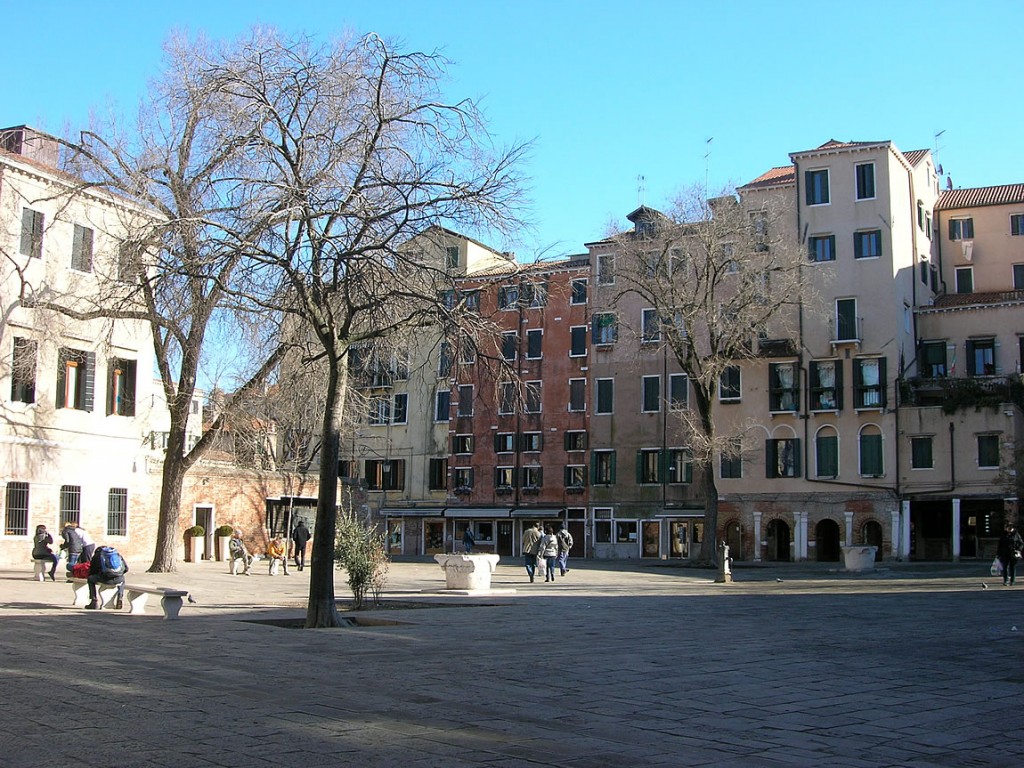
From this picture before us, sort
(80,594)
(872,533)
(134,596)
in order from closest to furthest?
(134,596) → (80,594) → (872,533)

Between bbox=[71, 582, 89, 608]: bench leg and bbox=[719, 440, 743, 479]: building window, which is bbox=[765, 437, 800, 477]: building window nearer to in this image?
bbox=[719, 440, 743, 479]: building window

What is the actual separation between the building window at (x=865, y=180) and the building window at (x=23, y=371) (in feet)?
123

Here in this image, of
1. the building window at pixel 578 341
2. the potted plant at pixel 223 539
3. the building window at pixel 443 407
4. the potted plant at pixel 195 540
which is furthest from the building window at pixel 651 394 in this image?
the potted plant at pixel 195 540

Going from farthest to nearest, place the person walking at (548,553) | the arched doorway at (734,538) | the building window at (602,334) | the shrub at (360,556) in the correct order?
the building window at (602,334) → the arched doorway at (734,538) → the person walking at (548,553) → the shrub at (360,556)

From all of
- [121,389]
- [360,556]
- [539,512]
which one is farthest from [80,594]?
[539,512]

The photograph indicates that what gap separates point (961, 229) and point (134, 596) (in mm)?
50161

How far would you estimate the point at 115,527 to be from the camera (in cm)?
3522

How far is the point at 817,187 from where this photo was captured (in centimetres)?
5212

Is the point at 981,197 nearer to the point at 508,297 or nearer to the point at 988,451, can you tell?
the point at 988,451

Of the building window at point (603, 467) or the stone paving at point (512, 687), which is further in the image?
the building window at point (603, 467)

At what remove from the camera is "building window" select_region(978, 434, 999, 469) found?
1818 inches

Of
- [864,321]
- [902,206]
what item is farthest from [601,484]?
[902,206]

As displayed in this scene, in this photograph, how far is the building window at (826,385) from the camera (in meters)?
50.3

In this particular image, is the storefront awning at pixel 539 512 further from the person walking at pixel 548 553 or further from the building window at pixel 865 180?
the person walking at pixel 548 553
